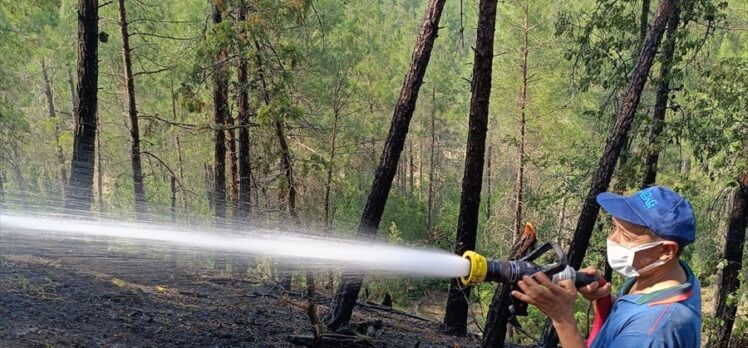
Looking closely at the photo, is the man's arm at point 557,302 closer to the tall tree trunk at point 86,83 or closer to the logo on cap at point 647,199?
the logo on cap at point 647,199

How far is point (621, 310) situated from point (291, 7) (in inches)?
394

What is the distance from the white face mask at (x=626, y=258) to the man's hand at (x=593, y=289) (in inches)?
6.3

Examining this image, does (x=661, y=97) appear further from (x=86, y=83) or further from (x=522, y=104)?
(x=86, y=83)

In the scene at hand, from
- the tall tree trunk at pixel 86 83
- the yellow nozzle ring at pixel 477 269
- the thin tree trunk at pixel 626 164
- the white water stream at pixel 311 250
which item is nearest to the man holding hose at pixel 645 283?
the yellow nozzle ring at pixel 477 269

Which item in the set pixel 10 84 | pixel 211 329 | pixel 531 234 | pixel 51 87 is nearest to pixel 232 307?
pixel 211 329

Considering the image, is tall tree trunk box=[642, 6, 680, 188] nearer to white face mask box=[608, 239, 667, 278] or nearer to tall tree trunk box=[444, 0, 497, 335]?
tall tree trunk box=[444, 0, 497, 335]

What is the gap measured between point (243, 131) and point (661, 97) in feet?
32.1

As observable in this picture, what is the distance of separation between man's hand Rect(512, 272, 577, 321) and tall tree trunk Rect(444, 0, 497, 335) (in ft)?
19.2

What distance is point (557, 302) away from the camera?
2.39 metres

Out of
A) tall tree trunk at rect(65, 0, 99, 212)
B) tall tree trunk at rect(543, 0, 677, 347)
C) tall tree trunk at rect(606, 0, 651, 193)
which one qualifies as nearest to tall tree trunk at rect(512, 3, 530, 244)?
tall tree trunk at rect(606, 0, 651, 193)

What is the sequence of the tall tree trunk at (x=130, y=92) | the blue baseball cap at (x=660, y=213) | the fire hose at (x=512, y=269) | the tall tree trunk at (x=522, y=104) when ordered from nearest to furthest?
the blue baseball cap at (x=660, y=213) < the fire hose at (x=512, y=269) < the tall tree trunk at (x=130, y=92) < the tall tree trunk at (x=522, y=104)

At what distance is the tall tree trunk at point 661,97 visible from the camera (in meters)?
9.02

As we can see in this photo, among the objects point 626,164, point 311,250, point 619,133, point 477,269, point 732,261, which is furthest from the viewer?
point 626,164

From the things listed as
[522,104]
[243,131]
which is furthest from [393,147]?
[522,104]
